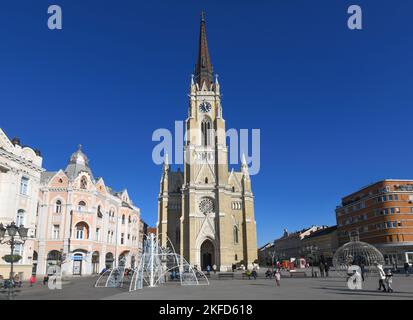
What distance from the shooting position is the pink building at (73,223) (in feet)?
157

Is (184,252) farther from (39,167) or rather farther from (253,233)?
(39,167)

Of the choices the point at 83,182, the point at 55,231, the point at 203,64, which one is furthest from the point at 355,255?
the point at 203,64

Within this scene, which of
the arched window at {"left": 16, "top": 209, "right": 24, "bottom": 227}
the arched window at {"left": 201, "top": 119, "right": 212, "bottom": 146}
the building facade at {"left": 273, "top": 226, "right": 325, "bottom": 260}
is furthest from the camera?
the building facade at {"left": 273, "top": 226, "right": 325, "bottom": 260}

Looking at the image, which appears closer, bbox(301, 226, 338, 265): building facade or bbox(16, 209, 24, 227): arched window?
bbox(16, 209, 24, 227): arched window

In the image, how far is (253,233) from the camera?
6931 cm

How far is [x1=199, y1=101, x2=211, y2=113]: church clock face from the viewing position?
76062 mm

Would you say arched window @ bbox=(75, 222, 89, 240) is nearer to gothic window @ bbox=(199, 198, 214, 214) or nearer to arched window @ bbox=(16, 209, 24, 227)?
arched window @ bbox=(16, 209, 24, 227)

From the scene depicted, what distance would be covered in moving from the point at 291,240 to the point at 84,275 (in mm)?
103059

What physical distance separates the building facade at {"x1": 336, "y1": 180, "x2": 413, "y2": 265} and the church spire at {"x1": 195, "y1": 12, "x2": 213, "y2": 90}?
42762 mm

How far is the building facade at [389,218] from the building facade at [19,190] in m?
50.8

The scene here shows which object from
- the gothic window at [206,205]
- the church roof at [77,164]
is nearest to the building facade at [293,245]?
the gothic window at [206,205]

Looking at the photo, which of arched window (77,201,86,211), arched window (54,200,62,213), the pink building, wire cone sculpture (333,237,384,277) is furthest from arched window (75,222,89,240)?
wire cone sculpture (333,237,384,277)

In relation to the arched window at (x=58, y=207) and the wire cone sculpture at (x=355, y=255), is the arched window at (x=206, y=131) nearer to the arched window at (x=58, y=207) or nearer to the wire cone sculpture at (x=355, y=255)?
the arched window at (x=58, y=207)
